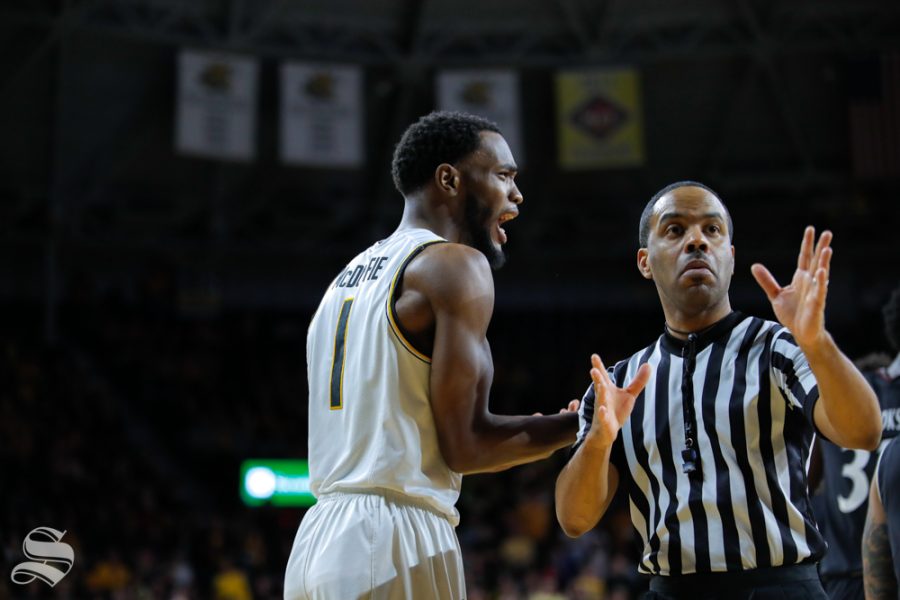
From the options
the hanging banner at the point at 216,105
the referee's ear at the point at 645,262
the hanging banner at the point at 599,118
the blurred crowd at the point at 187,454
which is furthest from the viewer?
the hanging banner at the point at 599,118

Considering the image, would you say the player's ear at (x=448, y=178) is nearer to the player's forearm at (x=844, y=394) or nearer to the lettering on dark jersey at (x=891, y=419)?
the player's forearm at (x=844, y=394)

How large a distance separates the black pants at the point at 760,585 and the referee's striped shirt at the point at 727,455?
2 cm

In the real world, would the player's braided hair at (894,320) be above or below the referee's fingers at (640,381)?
above

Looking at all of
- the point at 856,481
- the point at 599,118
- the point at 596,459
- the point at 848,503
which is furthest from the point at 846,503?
the point at 599,118

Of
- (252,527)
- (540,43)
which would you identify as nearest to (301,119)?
(540,43)

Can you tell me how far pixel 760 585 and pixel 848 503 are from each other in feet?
8.39

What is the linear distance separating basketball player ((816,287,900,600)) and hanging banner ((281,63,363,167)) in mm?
12720

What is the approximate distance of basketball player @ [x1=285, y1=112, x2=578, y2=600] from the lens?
10.9 feet

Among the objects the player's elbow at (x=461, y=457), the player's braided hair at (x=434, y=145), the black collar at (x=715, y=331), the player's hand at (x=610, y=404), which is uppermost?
the player's braided hair at (x=434, y=145)

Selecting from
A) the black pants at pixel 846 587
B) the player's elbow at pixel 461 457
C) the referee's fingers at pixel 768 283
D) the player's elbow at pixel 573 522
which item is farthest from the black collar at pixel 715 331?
the black pants at pixel 846 587

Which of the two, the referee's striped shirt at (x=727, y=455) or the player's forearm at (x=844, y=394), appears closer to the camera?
the player's forearm at (x=844, y=394)

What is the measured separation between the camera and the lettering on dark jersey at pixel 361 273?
3.65m

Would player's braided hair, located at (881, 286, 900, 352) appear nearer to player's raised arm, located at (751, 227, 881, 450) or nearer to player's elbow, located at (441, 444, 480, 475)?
player's raised arm, located at (751, 227, 881, 450)

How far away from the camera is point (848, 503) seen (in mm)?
5301
